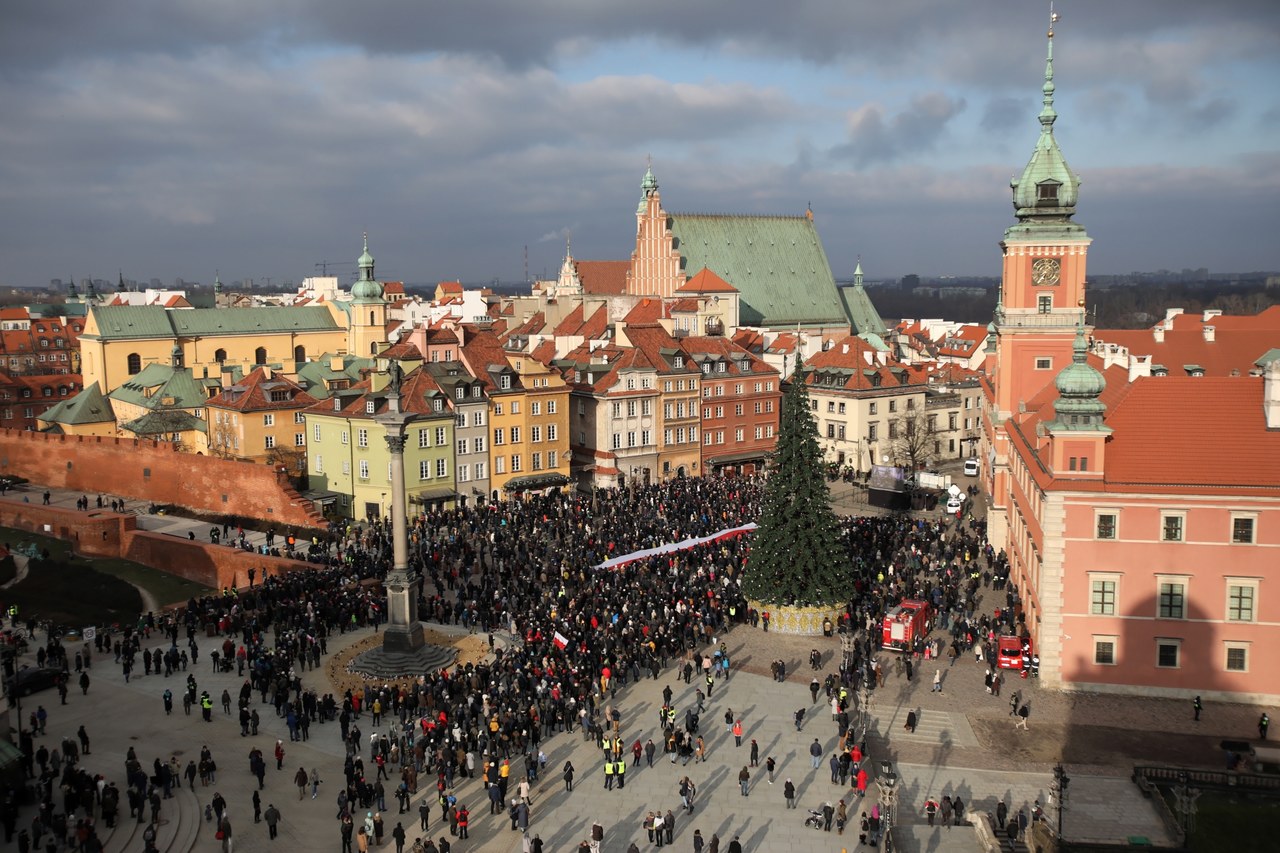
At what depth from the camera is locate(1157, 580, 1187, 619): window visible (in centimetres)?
3375

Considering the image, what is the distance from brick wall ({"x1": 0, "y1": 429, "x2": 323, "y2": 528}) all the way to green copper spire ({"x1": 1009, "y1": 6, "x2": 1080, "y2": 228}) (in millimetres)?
37388

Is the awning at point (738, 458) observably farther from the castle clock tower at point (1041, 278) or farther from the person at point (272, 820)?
the person at point (272, 820)

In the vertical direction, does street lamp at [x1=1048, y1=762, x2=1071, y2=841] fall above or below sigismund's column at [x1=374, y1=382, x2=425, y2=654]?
below

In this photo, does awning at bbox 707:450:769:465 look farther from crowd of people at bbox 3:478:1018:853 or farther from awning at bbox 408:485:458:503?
awning at bbox 408:485:458:503

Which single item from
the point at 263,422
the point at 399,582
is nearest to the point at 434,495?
the point at 263,422

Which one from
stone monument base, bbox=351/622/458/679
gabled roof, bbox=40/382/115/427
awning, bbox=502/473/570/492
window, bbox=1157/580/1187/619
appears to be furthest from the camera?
gabled roof, bbox=40/382/115/427

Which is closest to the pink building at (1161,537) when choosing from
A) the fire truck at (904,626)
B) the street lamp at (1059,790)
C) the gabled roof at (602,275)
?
the fire truck at (904,626)

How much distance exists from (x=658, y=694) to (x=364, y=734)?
8.91 metres

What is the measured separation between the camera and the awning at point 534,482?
6281 centimetres

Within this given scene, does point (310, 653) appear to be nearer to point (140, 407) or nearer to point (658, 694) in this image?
point (658, 694)

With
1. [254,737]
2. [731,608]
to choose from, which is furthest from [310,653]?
[731,608]

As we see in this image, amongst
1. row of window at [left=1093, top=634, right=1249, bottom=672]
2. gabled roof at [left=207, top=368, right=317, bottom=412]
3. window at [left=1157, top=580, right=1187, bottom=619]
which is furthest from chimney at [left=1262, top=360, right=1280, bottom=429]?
gabled roof at [left=207, top=368, right=317, bottom=412]

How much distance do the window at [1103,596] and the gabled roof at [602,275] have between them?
273ft

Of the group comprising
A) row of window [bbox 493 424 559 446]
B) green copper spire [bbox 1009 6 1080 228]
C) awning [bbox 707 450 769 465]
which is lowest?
awning [bbox 707 450 769 465]
